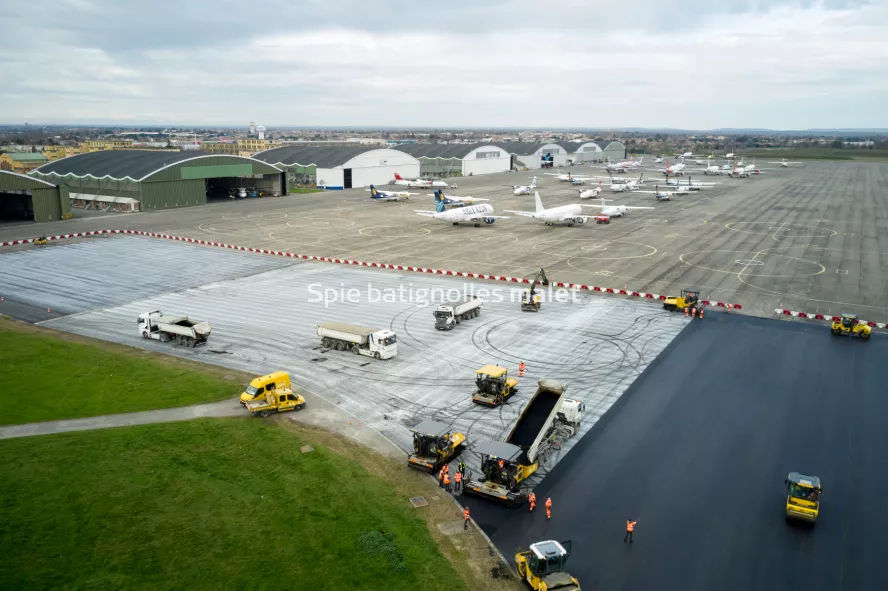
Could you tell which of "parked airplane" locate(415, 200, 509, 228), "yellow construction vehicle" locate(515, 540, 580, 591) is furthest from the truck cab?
"parked airplane" locate(415, 200, 509, 228)

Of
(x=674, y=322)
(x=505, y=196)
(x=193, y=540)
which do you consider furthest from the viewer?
(x=505, y=196)

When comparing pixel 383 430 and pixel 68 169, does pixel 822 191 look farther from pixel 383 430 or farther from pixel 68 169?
pixel 68 169

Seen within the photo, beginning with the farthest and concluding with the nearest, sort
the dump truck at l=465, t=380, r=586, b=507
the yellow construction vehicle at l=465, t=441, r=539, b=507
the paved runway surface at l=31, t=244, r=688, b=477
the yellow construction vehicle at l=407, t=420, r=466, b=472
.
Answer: the paved runway surface at l=31, t=244, r=688, b=477
the yellow construction vehicle at l=407, t=420, r=466, b=472
the dump truck at l=465, t=380, r=586, b=507
the yellow construction vehicle at l=465, t=441, r=539, b=507

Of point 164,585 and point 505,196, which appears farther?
point 505,196

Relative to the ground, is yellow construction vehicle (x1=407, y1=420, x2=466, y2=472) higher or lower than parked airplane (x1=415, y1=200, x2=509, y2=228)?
lower

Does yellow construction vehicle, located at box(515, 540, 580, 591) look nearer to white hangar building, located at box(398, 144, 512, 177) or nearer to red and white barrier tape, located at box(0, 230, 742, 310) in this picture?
red and white barrier tape, located at box(0, 230, 742, 310)

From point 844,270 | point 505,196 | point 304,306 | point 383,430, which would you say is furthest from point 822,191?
point 383,430

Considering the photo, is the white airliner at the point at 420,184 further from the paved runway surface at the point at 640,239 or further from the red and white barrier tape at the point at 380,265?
the red and white barrier tape at the point at 380,265

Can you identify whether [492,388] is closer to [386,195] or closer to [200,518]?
[200,518]
